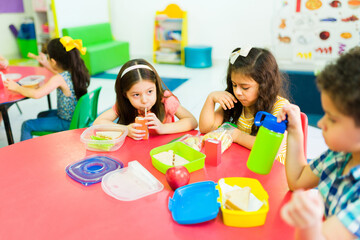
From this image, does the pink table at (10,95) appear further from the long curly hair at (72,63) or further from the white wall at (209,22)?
the white wall at (209,22)

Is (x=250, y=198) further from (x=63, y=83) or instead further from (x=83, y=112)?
(x=63, y=83)

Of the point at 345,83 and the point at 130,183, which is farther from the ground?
the point at 345,83

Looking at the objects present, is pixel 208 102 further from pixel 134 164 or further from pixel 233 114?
pixel 134 164

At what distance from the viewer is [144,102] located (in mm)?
1557

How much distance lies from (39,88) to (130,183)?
140cm

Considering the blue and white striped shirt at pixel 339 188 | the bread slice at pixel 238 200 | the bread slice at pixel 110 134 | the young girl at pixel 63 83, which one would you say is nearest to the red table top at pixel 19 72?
the young girl at pixel 63 83

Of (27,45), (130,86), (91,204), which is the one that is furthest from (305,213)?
(27,45)

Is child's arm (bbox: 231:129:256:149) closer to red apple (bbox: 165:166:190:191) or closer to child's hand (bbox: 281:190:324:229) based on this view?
red apple (bbox: 165:166:190:191)

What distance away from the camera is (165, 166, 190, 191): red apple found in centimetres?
101

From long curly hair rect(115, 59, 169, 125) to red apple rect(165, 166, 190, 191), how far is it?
656 mm

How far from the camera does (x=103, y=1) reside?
19.8ft

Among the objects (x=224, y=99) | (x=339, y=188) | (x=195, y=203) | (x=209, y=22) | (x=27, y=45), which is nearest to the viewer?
(x=339, y=188)

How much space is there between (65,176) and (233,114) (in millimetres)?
864

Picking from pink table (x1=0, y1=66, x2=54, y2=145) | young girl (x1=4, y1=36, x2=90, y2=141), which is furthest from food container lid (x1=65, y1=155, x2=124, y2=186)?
young girl (x1=4, y1=36, x2=90, y2=141)
